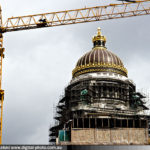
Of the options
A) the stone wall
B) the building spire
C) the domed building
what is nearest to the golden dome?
the domed building

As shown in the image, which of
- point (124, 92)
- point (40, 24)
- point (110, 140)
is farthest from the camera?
point (124, 92)

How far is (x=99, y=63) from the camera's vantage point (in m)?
114

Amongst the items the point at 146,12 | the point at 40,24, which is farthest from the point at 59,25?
the point at 146,12

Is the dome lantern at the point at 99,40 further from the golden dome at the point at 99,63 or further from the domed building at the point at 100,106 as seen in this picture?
the golden dome at the point at 99,63

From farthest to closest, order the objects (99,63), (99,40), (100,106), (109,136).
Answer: (99,40) → (99,63) → (100,106) → (109,136)

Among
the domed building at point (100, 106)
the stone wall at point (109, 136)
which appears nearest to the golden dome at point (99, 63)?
the domed building at point (100, 106)

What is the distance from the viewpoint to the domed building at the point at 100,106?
9819 centimetres

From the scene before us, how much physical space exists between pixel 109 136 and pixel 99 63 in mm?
23953

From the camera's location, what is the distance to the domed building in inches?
3866

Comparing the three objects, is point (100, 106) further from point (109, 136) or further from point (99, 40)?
point (99, 40)

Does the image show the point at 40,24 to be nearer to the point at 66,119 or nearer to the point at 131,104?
the point at 66,119

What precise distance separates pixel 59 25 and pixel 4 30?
46.0 ft

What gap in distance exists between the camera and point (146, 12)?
106 m

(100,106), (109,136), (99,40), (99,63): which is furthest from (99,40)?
(109,136)
